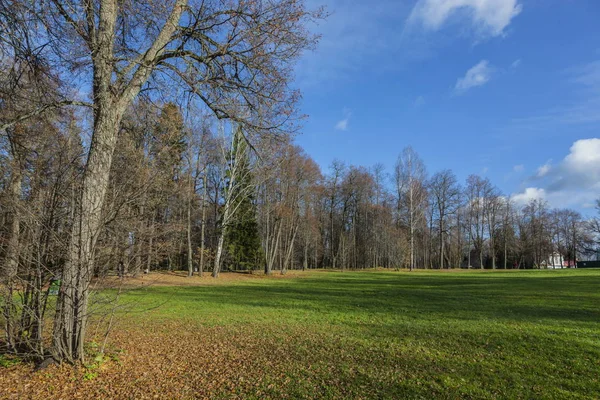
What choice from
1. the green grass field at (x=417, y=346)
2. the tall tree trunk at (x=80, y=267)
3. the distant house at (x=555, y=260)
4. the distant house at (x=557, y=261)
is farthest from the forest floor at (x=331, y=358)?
the distant house at (x=555, y=260)

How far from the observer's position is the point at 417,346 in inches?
255

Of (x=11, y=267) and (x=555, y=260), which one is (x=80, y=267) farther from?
(x=555, y=260)

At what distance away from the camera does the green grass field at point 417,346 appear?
4.55 meters

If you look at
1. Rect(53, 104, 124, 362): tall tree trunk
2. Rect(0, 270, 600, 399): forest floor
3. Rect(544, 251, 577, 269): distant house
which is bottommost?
Rect(544, 251, 577, 269): distant house

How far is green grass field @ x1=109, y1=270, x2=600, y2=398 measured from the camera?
4.55 m

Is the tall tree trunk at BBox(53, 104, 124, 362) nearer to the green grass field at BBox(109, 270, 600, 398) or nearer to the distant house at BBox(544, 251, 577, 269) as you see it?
the green grass field at BBox(109, 270, 600, 398)

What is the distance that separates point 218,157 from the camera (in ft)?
91.8

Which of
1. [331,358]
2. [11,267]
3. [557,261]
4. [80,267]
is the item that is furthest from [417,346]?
[557,261]

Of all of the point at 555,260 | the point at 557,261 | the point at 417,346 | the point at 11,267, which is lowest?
the point at 557,261

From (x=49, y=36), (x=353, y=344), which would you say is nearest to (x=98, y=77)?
(x=49, y=36)

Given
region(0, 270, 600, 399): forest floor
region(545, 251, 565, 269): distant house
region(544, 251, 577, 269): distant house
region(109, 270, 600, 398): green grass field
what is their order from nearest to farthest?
region(0, 270, 600, 399): forest floor, region(109, 270, 600, 398): green grass field, region(544, 251, 577, 269): distant house, region(545, 251, 565, 269): distant house

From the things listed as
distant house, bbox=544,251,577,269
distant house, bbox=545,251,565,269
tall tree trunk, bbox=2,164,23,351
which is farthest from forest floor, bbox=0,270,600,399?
distant house, bbox=545,251,565,269

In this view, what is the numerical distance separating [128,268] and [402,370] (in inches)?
175

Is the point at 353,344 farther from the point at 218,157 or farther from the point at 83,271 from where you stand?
the point at 218,157
